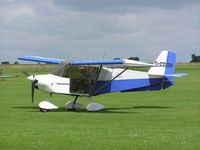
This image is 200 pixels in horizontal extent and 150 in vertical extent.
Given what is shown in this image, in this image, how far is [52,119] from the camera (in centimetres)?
1678

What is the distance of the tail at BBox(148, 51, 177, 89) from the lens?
2348 cm

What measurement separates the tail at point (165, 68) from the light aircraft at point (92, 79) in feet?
0.17

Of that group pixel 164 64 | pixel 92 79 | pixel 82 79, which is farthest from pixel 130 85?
pixel 164 64

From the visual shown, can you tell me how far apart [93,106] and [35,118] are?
372 cm

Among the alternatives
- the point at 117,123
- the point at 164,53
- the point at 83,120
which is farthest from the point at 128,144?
the point at 164,53

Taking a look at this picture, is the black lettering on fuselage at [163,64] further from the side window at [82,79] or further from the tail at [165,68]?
the side window at [82,79]

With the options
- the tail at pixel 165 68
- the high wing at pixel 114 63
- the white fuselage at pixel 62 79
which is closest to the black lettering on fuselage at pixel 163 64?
the tail at pixel 165 68

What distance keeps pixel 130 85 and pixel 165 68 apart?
234 cm

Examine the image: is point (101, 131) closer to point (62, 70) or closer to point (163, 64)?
point (62, 70)

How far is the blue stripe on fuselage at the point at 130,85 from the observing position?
2186 centimetres

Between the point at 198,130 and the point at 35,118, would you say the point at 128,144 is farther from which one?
the point at 35,118

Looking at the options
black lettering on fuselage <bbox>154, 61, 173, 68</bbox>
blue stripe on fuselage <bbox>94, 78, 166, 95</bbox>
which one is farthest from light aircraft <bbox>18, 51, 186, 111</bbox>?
black lettering on fuselage <bbox>154, 61, 173, 68</bbox>

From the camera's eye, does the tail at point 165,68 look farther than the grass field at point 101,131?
Yes

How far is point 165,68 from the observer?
2398 cm
